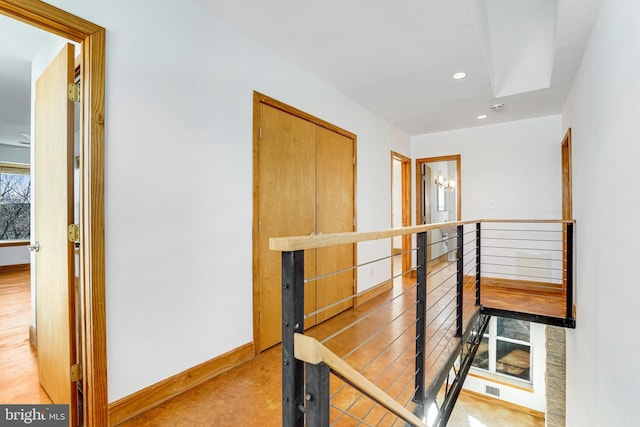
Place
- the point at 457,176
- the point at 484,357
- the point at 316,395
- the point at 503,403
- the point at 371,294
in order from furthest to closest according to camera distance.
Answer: the point at 484,357 < the point at 503,403 < the point at 457,176 < the point at 371,294 < the point at 316,395

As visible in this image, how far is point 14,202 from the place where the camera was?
5.93 meters

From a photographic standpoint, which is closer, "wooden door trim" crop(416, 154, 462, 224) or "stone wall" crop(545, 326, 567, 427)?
"stone wall" crop(545, 326, 567, 427)

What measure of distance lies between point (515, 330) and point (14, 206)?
34.0 feet

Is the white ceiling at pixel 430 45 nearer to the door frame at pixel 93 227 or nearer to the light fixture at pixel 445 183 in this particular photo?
the door frame at pixel 93 227

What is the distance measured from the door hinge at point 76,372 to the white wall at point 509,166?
194 inches

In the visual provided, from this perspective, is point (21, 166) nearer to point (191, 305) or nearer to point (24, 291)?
point (24, 291)

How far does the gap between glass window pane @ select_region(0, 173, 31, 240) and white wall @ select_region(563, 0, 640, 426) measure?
336 inches

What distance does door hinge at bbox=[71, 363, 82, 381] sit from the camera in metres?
1.61

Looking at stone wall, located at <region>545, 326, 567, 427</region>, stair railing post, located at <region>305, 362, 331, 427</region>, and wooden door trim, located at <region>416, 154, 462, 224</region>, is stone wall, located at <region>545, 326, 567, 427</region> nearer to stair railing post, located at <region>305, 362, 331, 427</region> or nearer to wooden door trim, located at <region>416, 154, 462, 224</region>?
wooden door trim, located at <region>416, 154, 462, 224</region>

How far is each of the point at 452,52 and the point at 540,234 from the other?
3184mm

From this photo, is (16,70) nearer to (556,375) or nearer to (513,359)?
(556,375)

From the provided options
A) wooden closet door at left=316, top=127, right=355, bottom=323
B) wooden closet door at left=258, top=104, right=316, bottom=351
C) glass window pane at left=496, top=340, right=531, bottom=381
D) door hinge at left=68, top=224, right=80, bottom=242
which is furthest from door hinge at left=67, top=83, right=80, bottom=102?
glass window pane at left=496, top=340, right=531, bottom=381

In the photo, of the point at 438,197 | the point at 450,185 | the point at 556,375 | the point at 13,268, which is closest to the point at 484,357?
the point at 556,375

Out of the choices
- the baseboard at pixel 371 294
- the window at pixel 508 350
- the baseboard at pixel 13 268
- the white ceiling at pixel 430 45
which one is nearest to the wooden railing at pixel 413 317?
the baseboard at pixel 371 294
